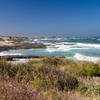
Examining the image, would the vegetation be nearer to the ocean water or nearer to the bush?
the bush

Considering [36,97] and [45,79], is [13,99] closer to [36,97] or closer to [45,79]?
[36,97]

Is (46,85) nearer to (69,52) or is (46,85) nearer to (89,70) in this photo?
(89,70)

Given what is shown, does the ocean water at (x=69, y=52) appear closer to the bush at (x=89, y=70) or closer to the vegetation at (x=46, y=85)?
the bush at (x=89, y=70)

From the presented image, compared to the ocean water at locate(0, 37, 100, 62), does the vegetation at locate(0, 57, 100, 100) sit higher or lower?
higher

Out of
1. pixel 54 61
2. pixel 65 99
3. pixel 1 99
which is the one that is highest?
pixel 1 99

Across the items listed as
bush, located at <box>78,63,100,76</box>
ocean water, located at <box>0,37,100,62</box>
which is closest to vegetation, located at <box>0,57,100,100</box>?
bush, located at <box>78,63,100,76</box>

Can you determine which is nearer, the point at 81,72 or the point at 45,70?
the point at 45,70

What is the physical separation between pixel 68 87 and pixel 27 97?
2187 millimetres

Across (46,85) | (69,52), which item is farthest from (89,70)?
(69,52)

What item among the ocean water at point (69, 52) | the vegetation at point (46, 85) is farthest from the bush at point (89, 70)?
the ocean water at point (69, 52)

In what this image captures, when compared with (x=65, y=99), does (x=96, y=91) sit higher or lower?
lower

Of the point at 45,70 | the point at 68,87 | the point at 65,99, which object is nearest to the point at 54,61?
the point at 45,70

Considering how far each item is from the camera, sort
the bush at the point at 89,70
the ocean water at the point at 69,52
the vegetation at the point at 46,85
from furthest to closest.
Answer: the ocean water at the point at 69,52
the bush at the point at 89,70
the vegetation at the point at 46,85

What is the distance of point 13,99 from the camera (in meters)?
2.05
